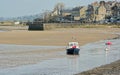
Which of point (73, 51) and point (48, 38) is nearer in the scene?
point (73, 51)

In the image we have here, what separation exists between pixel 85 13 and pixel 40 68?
5778 inches

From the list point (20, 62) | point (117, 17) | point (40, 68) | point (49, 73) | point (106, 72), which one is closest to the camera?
point (106, 72)

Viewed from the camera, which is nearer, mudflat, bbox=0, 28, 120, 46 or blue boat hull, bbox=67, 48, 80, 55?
blue boat hull, bbox=67, 48, 80, 55

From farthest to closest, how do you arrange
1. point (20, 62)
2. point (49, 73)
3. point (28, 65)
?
point (20, 62) < point (28, 65) < point (49, 73)

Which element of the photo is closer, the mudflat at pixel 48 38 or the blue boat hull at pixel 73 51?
the blue boat hull at pixel 73 51

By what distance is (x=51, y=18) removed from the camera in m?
160

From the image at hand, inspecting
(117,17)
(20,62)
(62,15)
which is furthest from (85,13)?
(20,62)

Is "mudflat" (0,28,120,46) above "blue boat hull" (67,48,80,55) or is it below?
below

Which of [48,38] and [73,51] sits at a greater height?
[73,51]

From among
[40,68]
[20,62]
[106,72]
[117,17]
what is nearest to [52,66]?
[40,68]

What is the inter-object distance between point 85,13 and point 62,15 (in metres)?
10.3

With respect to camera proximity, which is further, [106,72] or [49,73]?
[49,73]

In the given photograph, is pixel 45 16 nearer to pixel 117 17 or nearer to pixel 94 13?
pixel 94 13

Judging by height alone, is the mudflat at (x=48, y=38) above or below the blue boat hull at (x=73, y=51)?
below
